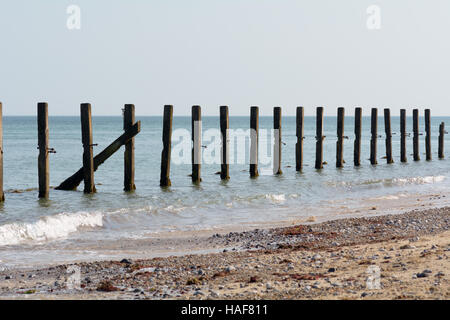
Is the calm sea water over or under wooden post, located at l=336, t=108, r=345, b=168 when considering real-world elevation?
under

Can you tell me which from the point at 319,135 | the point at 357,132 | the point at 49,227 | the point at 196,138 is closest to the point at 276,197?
the point at 196,138

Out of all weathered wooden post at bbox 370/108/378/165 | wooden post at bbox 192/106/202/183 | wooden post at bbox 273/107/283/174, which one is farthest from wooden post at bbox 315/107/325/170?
wooden post at bbox 192/106/202/183

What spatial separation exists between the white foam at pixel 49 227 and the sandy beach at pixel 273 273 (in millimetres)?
3005

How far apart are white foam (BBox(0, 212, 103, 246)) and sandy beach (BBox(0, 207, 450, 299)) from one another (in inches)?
118

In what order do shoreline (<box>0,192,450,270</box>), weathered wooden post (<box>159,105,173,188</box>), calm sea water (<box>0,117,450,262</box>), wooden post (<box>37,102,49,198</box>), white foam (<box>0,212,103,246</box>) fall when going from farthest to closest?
weathered wooden post (<box>159,105,173,188</box>), wooden post (<box>37,102,49,198</box>), calm sea water (<box>0,117,450,262</box>), white foam (<box>0,212,103,246</box>), shoreline (<box>0,192,450,270</box>)

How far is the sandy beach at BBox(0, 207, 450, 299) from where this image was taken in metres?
7.08

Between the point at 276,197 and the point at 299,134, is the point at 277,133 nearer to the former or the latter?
the point at 299,134

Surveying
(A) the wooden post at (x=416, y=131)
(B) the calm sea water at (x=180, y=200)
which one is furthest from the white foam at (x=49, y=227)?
(A) the wooden post at (x=416, y=131)

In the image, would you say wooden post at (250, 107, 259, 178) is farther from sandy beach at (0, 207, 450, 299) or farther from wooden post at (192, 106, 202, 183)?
sandy beach at (0, 207, 450, 299)

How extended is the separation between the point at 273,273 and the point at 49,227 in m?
6.62

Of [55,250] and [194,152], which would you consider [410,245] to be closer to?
[55,250]

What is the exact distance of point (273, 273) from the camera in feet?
26.8

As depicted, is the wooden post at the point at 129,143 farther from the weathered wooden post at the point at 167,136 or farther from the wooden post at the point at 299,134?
the wooden post at the point at 299,134

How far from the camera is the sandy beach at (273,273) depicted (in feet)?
23.2
